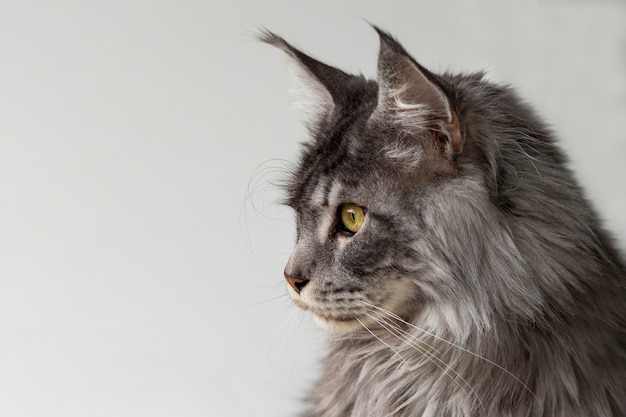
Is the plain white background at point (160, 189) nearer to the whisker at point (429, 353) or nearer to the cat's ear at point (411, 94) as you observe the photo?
the whisker at point (429, 353)

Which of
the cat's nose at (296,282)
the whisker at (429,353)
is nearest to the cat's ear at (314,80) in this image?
the cat's nose at (296,282)

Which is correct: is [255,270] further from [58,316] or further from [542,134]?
[542,134]

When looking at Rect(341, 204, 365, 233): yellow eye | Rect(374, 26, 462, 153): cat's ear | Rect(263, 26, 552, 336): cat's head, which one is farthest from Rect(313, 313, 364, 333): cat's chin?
Rect(374, 26, 462, 153): cat's ear

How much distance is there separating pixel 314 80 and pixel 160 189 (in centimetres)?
91

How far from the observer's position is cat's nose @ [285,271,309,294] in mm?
1483

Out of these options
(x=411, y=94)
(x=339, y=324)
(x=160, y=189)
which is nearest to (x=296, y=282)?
(x=339, y=324)

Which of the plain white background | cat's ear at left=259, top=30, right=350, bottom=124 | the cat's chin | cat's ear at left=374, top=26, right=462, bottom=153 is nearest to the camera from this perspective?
cat's ear at left=374, top=26, right=462, bottom=153

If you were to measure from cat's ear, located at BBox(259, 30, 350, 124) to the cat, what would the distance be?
0.14m

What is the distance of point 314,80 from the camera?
1626 millimetres

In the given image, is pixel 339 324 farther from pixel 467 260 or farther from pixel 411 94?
pixel 411 94

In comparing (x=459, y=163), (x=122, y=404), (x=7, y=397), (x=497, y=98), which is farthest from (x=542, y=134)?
(x=7, y=397)

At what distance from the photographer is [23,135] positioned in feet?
7.51

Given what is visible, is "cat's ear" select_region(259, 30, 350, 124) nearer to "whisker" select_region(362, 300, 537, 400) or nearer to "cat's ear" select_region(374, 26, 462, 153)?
"cat's ear" select_region(374, 26, 462, 153)

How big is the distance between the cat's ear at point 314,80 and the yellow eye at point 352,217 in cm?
27
